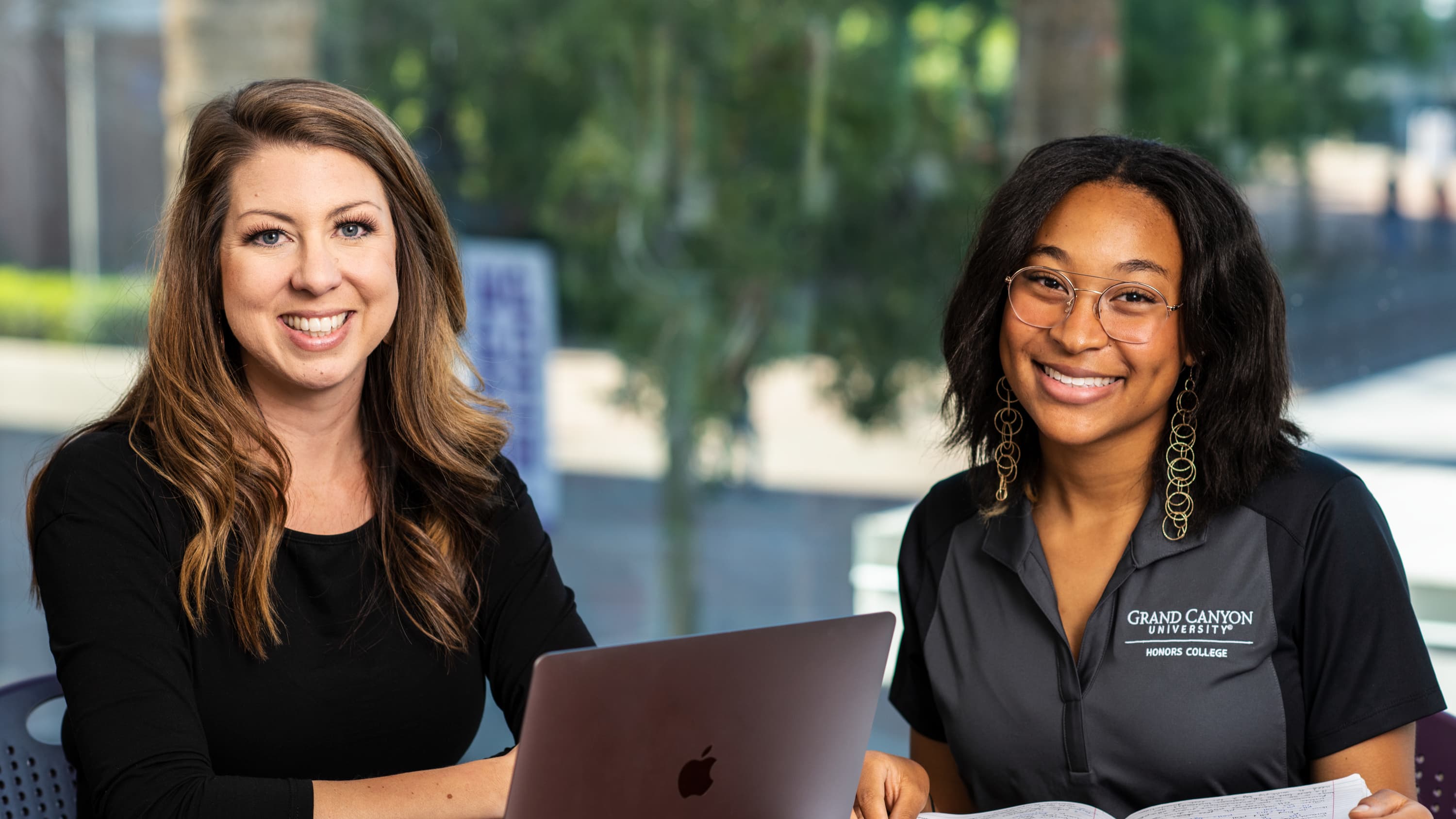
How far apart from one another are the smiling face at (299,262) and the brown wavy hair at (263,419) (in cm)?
3

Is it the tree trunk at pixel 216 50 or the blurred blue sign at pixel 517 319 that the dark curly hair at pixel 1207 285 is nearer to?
the blurred blue sign at pixel 517 319

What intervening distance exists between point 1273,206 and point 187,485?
2473 millimetres

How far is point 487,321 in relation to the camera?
157 inches

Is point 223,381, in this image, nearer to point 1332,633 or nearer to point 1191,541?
point 1191,541

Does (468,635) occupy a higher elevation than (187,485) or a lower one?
lower

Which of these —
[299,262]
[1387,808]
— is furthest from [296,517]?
[1387,808]

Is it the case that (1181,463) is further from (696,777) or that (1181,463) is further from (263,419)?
(263,419)

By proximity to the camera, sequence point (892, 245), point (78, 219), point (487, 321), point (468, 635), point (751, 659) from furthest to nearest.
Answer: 1. point (78, 219)
2. point (487, 321)
3. point (892, 245)
4. point (468, 635)
5. point (751, 659)

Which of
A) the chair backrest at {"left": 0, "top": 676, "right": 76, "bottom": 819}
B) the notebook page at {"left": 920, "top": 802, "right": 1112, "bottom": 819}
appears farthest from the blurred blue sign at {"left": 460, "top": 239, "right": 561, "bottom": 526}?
the notebook page at {"left": 920, "top": 802, "right": 1112, "bottom": 819}

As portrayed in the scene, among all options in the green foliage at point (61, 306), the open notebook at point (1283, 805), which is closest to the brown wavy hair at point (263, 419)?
the open notebook at point (1283, 805)

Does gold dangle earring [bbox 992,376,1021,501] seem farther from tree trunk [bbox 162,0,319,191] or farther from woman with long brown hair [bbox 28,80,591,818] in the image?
tree trunk [bbox 162,0,319,191]

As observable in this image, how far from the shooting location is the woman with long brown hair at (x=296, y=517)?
152 centimetres

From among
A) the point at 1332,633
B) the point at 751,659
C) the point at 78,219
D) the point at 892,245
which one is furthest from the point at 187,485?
the point at 78,219

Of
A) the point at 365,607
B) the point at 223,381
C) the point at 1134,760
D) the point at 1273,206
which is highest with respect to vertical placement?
the point at 1273,206
